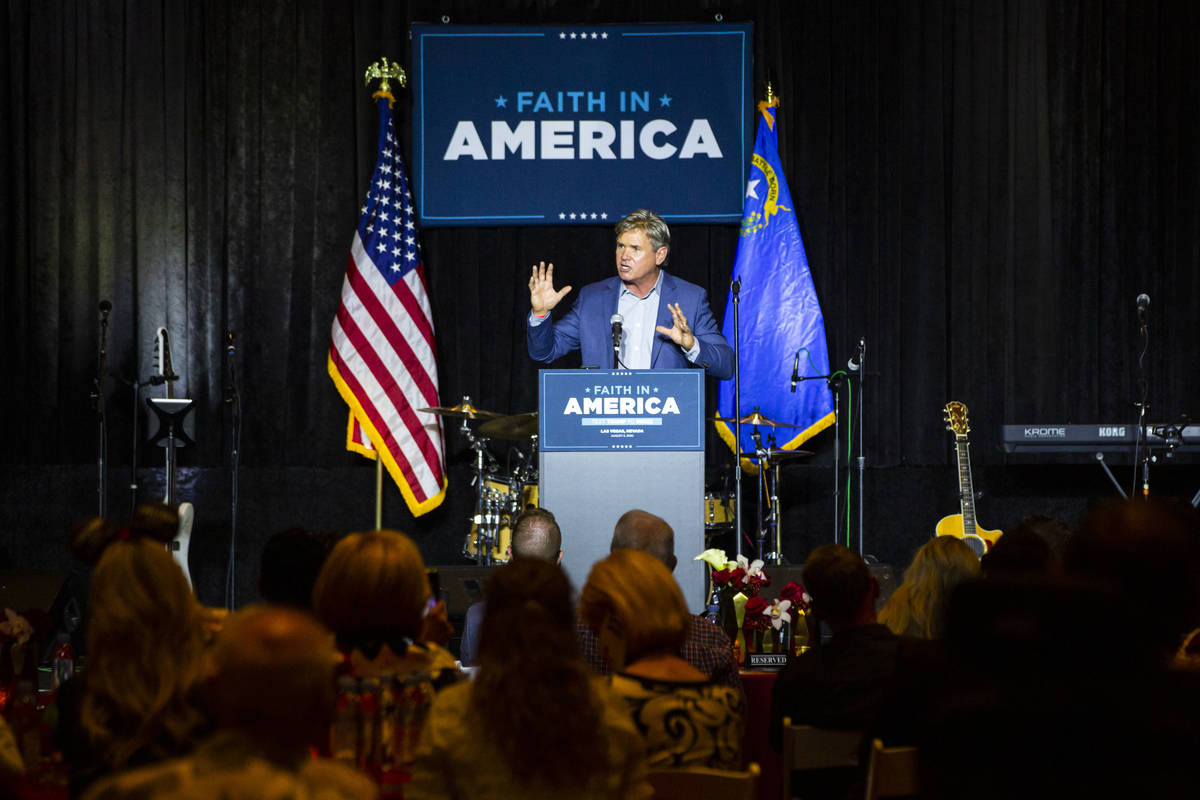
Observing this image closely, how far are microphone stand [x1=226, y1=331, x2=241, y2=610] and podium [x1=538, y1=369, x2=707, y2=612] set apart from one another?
9.64ft

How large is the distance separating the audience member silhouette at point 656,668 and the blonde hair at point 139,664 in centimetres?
76

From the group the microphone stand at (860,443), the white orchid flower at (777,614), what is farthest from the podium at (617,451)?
the microphone stand at (860,443)

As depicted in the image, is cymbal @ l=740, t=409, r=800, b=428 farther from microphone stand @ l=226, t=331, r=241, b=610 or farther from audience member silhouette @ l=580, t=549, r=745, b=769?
audience member silhouette @ l=580, t=549, r=745, b=769

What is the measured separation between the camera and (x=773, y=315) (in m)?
8.49

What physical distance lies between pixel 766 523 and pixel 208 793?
23.0 feet

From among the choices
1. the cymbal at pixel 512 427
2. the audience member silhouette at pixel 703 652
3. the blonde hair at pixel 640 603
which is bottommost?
the audience member silhouette at pixel 703 652

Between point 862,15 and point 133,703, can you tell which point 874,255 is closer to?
point 862,15

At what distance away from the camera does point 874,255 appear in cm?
868

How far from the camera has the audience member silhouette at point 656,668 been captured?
7.82 feet

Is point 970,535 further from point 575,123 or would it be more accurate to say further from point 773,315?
point 575,123

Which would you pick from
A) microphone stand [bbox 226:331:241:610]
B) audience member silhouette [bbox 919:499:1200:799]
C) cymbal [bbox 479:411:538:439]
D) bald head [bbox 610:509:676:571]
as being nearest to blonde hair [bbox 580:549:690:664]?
audience member silhouette [bbox 919:499:1200:799]

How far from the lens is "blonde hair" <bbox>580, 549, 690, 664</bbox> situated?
7.85 feet

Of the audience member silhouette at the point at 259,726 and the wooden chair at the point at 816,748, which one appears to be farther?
the wooden chair at the point at 816,748

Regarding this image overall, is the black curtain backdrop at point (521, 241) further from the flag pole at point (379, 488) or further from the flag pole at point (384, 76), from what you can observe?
the flag pole at point (379, 488)
